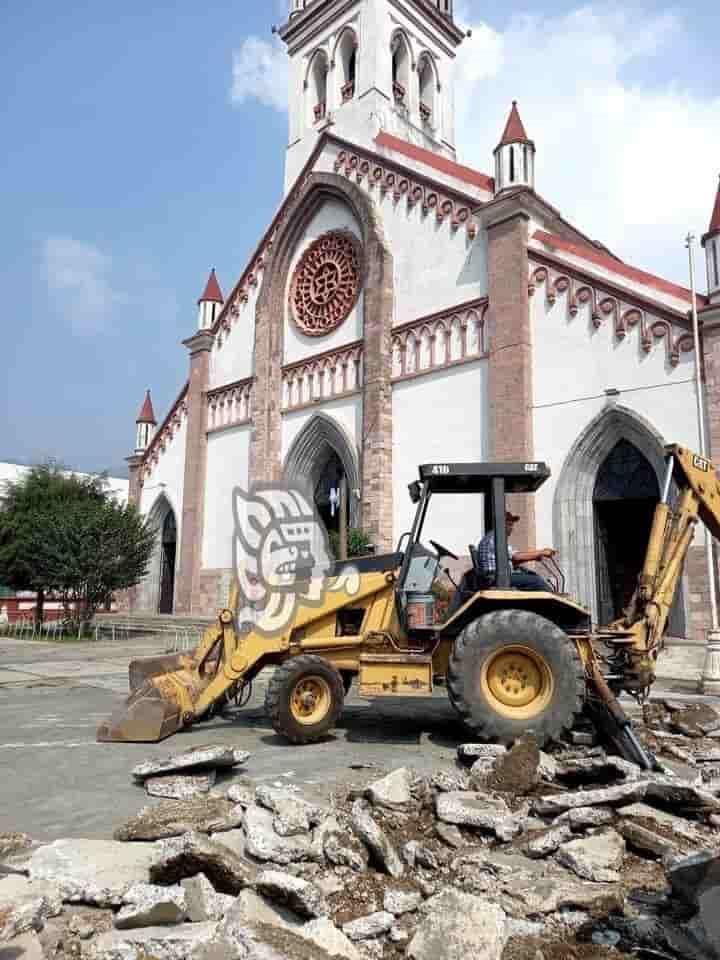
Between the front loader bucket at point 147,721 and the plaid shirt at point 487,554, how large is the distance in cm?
310

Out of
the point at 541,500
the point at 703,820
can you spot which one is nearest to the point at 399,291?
the point at 541,500

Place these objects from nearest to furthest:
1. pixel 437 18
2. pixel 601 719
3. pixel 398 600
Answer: pixel 601 719 → pixel 398 600 → pixel 437 18

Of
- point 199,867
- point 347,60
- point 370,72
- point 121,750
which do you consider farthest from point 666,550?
point 347,60

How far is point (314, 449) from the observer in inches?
874

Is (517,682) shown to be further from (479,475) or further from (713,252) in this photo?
(713,252)

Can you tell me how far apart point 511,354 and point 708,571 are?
20.7 feet

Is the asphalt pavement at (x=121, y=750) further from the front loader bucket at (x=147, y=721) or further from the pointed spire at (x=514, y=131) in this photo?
the pointed spire at (x=514, y=131)

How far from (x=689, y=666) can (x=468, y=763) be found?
772 cm

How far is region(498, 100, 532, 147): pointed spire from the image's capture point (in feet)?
56.5

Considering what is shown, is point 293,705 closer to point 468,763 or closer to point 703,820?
point 468,763

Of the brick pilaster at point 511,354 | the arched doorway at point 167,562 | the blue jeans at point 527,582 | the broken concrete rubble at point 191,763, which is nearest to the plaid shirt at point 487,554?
the blue jeans at point 527,582

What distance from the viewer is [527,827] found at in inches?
165

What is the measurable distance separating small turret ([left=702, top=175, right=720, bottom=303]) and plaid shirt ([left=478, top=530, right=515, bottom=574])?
381 inches

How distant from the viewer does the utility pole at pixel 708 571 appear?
1027 centimetres
